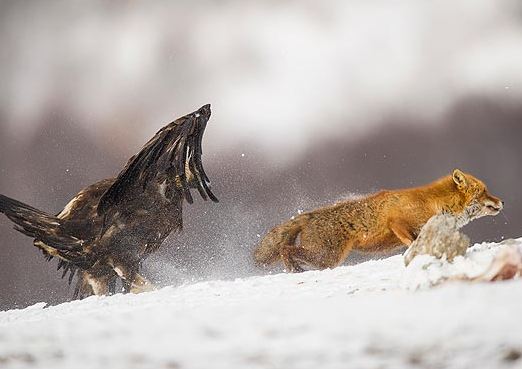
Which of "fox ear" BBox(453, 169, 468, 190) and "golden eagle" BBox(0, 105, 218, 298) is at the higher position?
"golden eagle" BBox(0, 105, 218, 298)

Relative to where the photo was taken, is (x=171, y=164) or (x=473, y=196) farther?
(x=473, y=196)

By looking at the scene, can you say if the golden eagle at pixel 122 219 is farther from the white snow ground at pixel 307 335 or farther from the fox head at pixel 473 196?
the white snow ground at pixel 307 335

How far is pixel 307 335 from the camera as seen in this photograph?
142cm

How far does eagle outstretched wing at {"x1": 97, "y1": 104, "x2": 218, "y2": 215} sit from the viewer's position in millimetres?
3918

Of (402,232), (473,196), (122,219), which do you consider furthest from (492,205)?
(122,219)

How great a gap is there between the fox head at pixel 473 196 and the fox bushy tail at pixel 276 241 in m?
1.06

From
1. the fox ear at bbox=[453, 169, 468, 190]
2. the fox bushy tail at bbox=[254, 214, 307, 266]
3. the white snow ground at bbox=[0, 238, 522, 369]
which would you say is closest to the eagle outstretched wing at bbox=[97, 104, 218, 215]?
Answer: the fox bushy tail at bbox=[254, 214, 307, 266]

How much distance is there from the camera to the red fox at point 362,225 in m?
4.02

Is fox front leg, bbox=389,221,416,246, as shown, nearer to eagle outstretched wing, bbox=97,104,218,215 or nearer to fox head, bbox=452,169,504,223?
fox head, bbox=452,169,504,223

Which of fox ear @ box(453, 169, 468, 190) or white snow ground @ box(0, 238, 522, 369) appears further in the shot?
fox ear @ box(453, 169, 468, 190)

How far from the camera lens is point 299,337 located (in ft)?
4.67

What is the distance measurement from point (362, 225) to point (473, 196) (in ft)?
2.74

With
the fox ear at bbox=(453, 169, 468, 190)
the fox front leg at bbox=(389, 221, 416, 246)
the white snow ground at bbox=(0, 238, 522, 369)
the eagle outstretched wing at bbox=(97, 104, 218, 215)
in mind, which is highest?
the eagle outstretched wing at bbox=(97, 104, 218, 215)

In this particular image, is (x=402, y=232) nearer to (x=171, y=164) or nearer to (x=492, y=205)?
(x=492, y=205)
